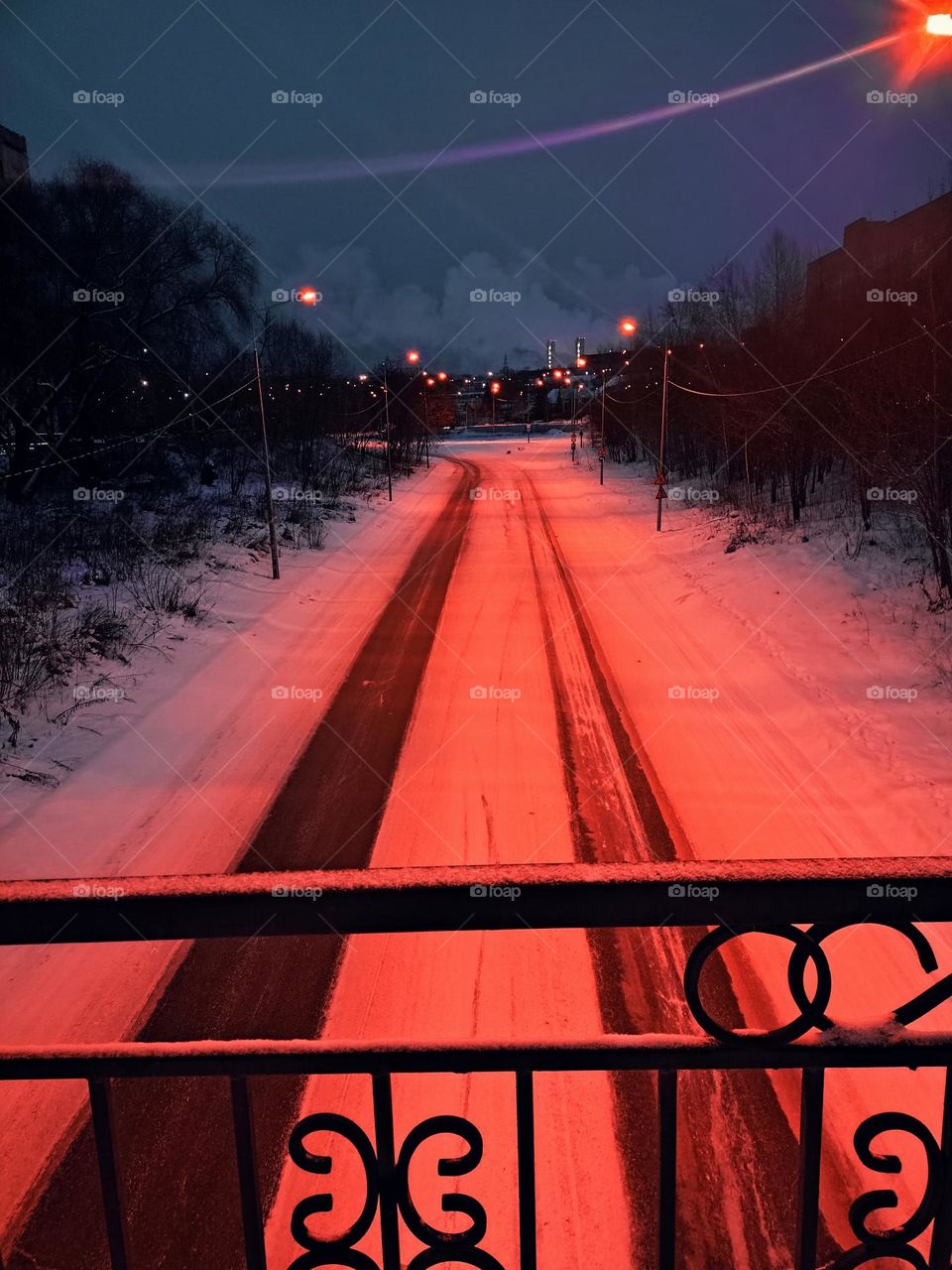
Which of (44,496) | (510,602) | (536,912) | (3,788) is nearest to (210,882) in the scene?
(536,912)

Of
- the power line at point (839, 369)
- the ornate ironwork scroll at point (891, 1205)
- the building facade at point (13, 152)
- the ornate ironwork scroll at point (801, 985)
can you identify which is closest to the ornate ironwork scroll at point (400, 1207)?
the ornate ironwork scroll at point (801, 985)

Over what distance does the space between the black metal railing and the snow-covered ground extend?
6.4 inches

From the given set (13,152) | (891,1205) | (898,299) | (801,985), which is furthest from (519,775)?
(13,152)

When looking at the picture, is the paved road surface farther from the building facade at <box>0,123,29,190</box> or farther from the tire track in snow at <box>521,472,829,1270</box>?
the building facade at <box>0,123,29,190</box>

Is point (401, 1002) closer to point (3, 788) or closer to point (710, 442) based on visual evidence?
point (3, 788)

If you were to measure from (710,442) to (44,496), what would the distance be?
1199 inches

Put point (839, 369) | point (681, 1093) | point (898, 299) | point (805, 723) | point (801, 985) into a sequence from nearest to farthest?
point (801, 985) < point (681, 1093) < point (805, 723) < point (898, 299) < point (839, 369)

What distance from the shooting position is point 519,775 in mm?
8609

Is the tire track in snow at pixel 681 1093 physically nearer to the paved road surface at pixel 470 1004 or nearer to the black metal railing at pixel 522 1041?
the paved road surface at pixel 470 1004

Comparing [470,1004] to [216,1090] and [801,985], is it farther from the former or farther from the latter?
[801,985]

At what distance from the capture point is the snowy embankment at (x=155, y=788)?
16.9 feet

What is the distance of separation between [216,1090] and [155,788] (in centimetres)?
474

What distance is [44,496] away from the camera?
24.1 metres

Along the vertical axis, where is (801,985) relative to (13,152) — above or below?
below
